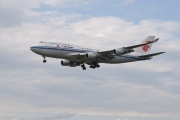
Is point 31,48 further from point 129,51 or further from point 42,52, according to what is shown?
point 129,51

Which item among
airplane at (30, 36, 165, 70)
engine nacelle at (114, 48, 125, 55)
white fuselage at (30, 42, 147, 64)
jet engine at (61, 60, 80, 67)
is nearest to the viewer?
white fuselage at (30, 42, 147, 64)

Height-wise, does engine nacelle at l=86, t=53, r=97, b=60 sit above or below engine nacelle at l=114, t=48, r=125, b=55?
below

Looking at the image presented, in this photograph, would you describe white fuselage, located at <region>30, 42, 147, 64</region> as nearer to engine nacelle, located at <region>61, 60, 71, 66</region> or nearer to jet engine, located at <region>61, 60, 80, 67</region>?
jet engine, located at <region>61, 60, 80, 67</region>

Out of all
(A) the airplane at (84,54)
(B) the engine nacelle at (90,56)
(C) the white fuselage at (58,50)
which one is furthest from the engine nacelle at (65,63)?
(B) the engine nacelle at (90,56)

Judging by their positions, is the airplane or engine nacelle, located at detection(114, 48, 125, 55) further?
engine nacelle, located at detection(114, 48, 125, 55)

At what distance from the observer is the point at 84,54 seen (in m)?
84.6

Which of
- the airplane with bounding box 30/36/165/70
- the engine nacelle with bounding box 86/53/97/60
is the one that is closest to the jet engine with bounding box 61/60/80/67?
the airplane with bounding box 30/36/165/70

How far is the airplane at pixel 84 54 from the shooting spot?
274ft

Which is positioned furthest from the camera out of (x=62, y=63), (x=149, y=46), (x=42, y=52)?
(x=149, y=46)

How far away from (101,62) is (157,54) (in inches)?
497

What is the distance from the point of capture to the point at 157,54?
88.4 metres

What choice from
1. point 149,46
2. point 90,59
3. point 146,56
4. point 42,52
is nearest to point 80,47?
point 90,59

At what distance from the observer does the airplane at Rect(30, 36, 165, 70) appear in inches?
3287

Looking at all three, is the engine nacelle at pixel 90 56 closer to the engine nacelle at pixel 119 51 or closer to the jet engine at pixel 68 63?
the engine nacelle at pixel 119 51
